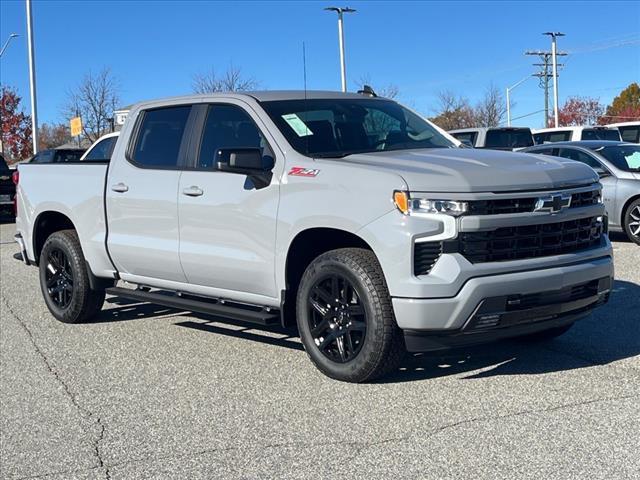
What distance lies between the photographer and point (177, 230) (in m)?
6.11

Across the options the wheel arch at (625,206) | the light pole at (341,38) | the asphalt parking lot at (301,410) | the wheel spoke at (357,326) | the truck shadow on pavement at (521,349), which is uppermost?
the light pole at (341,38)

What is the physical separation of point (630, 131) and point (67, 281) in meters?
18.4

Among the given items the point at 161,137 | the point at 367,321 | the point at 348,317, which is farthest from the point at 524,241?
the point at 161,137

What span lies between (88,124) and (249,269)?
37395 mm

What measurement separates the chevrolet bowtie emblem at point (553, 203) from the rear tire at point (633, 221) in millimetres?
7578

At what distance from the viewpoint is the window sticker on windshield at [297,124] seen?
5.68m

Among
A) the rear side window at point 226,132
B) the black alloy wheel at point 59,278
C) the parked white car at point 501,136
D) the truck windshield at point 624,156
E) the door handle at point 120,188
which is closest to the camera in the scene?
the rear side window at point 226,132

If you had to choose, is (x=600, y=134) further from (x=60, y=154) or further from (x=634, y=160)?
(x=60, y=154)

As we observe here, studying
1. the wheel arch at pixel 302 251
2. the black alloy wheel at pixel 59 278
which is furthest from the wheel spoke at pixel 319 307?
the black alloy wheel at pixel 59 278

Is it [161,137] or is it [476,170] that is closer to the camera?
[476,170]

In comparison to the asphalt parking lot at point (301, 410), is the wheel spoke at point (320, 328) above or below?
above

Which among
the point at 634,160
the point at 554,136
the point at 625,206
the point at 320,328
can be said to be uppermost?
the point at 554,136

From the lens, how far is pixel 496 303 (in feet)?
15.3

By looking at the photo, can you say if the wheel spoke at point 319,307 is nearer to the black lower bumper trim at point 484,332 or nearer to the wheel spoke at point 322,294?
the wheel spoke at point 322,294
